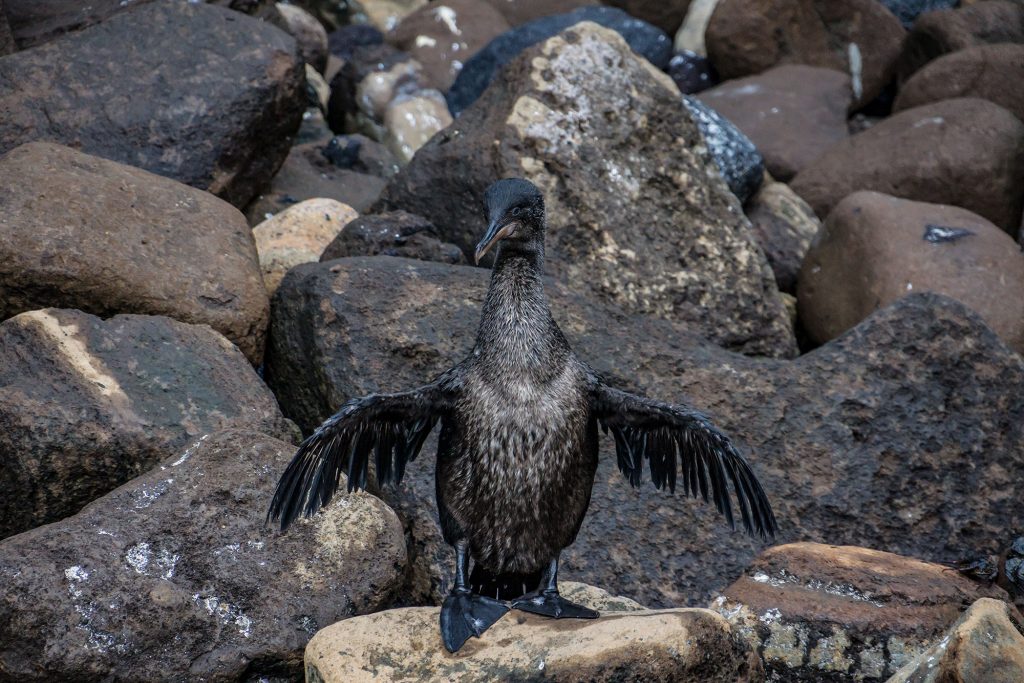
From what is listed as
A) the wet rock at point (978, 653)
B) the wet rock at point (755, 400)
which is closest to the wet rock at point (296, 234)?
the wet rock at point (755, 400)

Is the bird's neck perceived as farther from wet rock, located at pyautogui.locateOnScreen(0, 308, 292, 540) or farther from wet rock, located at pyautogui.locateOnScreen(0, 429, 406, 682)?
wet rock, located at pyautogui.locateOnScreen(0, 308, 292, 540)

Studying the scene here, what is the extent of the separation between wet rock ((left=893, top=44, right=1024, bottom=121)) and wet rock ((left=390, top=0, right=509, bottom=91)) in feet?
15.0

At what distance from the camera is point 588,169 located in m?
7.79

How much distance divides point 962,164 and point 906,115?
979mm

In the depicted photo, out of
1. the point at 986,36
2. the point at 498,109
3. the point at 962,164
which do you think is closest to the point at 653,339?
the point at 498,109

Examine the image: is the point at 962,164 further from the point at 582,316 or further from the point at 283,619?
the point at 283,619

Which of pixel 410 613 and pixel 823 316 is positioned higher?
pixel 410 613

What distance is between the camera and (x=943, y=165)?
10.1 metres

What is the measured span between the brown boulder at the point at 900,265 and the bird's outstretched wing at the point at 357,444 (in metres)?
4.33

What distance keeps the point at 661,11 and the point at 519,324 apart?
10.8 meters

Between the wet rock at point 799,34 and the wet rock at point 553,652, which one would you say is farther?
the wet rock at point 799,34

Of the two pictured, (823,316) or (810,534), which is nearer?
(810,534)

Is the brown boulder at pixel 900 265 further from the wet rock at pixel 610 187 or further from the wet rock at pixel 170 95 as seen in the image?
the wet rock at pixel 170 95

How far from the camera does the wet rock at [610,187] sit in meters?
7.61
